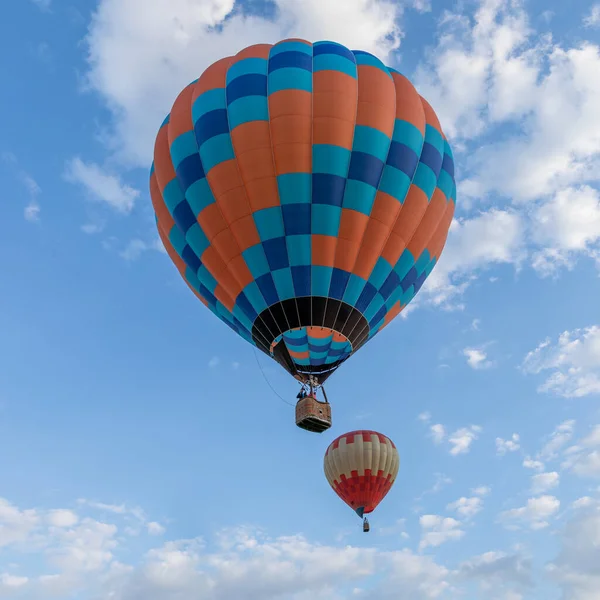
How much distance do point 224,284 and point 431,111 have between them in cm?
619

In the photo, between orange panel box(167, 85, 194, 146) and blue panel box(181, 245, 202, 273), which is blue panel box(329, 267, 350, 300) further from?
orange panel box(167, 85, 194, 146)

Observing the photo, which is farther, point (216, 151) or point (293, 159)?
point (216, 151)

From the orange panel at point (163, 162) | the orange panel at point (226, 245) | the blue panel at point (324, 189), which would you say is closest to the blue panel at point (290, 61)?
the blue panel at point (324, 189)

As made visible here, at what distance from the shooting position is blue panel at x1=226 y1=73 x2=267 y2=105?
13250 millimetres

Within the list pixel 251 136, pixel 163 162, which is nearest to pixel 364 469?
pixel 163 162

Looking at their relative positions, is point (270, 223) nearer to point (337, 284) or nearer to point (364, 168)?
point (337, 284)

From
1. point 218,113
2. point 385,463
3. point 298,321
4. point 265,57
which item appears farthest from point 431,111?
point 385,463

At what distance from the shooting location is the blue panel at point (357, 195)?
42.0 feet

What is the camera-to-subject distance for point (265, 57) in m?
13.9

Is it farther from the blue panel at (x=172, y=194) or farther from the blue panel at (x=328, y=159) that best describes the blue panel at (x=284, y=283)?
the blue panel at (x=172, y=194)

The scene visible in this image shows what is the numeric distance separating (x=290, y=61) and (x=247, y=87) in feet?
3.56

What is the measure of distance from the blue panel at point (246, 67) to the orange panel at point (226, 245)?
3.29 metres

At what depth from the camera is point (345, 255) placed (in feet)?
41.9

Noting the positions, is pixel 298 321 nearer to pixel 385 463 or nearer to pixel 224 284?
pixel 224 284
